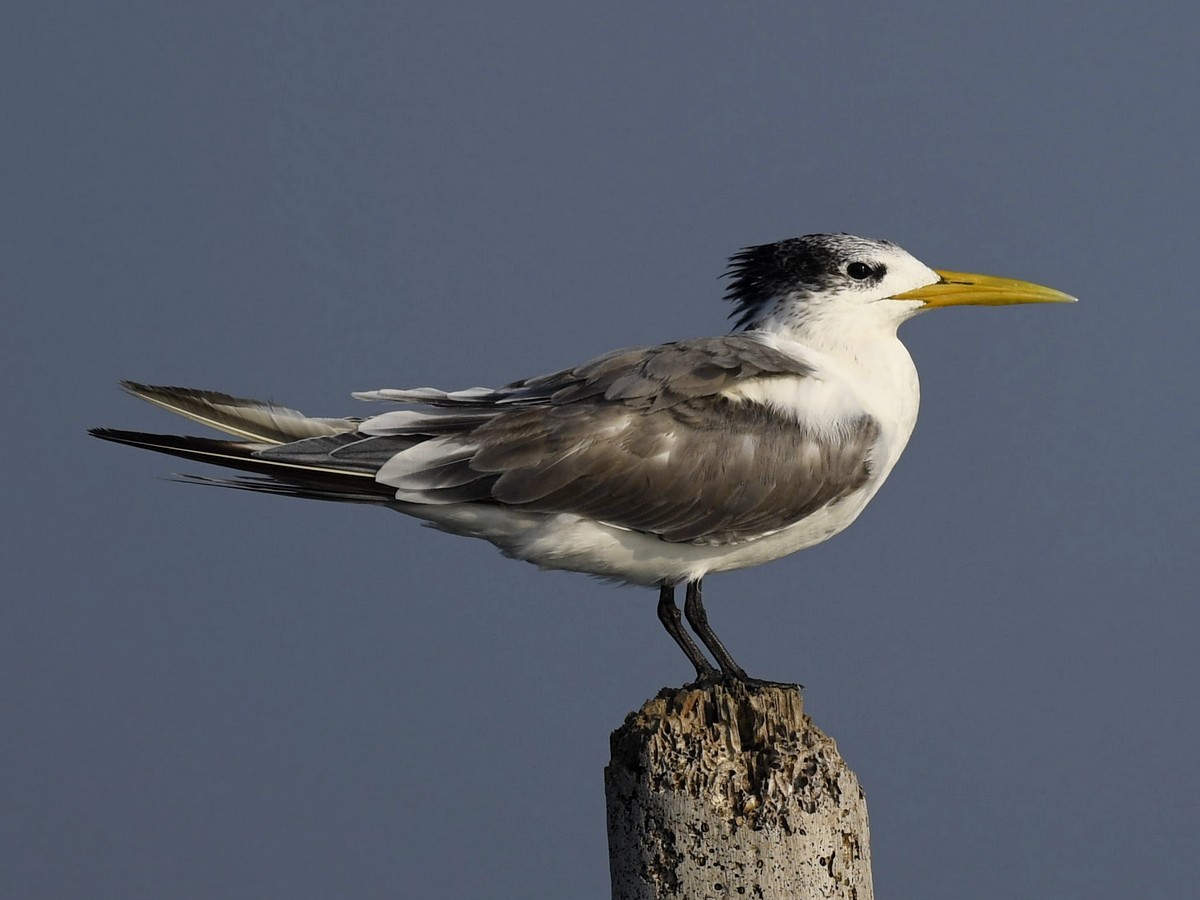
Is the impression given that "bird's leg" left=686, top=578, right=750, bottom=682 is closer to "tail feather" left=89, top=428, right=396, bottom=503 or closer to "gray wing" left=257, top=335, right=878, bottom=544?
"gray wing" left=257, top=335, right=878, bottom=544

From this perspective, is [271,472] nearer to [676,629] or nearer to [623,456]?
[623,456]

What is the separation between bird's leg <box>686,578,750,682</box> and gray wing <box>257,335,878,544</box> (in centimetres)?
39

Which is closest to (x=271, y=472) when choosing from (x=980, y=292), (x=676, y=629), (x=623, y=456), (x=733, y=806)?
(x=623, y=456)

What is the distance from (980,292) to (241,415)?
2916 mm

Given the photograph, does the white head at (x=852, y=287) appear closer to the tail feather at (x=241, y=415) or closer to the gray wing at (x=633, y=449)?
the gray wing at (x=633, y=449)

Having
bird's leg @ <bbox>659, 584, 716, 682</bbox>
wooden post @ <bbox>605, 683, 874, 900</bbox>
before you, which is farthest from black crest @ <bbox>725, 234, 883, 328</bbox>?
wooden post @ <bbox>605, 683, 874, 900</bbox>

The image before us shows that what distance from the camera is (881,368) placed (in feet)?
19.1

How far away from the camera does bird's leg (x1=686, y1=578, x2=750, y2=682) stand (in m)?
5.57

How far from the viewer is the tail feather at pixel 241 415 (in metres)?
5.08

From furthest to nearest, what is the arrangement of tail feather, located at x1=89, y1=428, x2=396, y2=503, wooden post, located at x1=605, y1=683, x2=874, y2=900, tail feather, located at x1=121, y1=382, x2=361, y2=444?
tail feather, located at x1=121, y1=382, x2=361, y2=444 → tail feather, located at x1=89, y1=428, x2=396, y2=503 → wooden post, located at x1=605, y1=683, x2=874, y2=900

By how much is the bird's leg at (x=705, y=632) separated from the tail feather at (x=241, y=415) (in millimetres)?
1419

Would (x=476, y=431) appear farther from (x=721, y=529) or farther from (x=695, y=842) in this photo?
(x=695, y=842)

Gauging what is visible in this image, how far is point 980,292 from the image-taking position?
6.03 metres

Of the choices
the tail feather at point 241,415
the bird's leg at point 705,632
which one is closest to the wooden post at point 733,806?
the bird's leg at point 705,632
